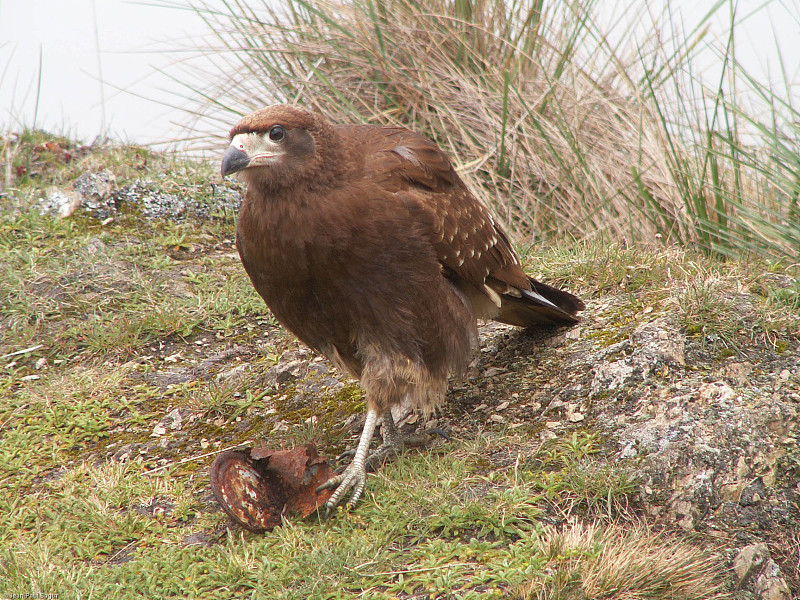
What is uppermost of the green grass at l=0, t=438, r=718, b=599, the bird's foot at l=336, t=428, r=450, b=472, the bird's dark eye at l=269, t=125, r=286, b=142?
the bird's dark eye at l=269, t=125, r=286, b=142

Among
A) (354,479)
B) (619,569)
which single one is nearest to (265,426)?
(354,479)

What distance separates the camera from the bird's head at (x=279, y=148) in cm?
301

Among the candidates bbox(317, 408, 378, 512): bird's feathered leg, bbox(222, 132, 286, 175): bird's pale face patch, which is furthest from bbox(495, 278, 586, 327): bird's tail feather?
bbox(222, 132, 286, 175): bird's pale face patch

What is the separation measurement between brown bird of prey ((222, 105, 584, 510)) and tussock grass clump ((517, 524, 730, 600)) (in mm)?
856

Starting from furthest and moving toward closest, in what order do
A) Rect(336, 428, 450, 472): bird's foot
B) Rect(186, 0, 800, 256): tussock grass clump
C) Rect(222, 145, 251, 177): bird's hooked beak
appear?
Rect(186, 0, 800, 256): tussock grass clump
Rect(336, 428, 450, 472): bird's foot
Rect(222, 145, 251, 177): bird's hooked beak

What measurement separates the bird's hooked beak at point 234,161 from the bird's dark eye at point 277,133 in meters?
0.12

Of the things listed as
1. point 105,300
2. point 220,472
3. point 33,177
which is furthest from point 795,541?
point 33,177

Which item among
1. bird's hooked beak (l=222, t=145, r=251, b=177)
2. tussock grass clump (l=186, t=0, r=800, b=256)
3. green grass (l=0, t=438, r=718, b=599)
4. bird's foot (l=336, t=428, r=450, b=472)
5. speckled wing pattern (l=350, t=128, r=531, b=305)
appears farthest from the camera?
tussock grass clump (l=186, t=0, r=800, b=256)

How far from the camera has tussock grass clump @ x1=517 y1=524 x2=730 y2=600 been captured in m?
2.38

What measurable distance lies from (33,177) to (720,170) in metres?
5.09

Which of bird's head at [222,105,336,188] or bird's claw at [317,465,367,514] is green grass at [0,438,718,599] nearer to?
bird's claw at [317,465,367,514]

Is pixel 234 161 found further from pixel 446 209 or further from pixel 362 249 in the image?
pixel 446 209

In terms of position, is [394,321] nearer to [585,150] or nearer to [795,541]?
[795,541]

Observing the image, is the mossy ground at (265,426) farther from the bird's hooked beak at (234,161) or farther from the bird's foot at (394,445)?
the bird's hooked beak at (234,161)
